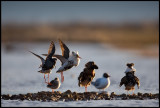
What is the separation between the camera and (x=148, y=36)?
46250mm

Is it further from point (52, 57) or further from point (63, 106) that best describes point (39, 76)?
point (63, 106)

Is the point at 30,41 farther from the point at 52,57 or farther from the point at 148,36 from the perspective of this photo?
the point at 52,57

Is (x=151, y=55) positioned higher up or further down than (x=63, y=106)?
higher up

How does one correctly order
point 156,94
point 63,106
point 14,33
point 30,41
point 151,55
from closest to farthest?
point 63,106
point 156,94
point 151,55
point 30,41
point 14,33

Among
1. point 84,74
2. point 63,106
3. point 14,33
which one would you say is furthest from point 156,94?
point 14,33

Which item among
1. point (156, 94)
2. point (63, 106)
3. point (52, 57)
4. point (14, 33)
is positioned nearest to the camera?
point (63, 106)

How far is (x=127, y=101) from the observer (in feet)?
38.1

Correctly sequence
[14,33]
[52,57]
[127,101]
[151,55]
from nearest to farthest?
1. [127,101]
2. [52,57]
3. [151,55]
4. [14,33]

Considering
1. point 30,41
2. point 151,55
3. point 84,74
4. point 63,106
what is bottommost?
point 63,106

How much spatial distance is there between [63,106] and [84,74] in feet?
6.64

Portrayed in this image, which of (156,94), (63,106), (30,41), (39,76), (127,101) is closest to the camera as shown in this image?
(63,106)

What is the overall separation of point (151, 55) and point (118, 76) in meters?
11.5

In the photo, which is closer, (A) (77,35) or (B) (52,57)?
(B) (52,57)

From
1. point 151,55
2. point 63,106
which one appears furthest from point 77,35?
point 63,106
